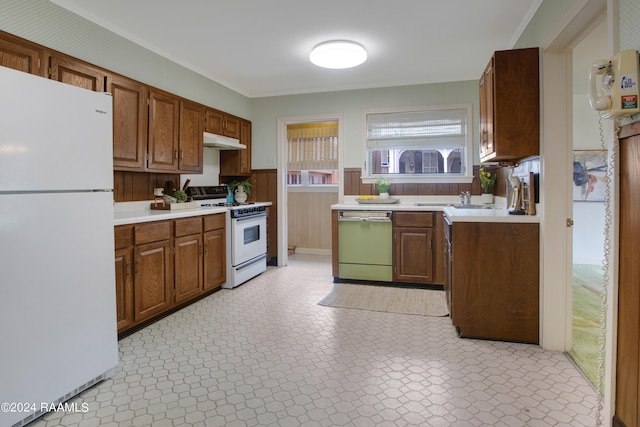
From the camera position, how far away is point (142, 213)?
3209 mm

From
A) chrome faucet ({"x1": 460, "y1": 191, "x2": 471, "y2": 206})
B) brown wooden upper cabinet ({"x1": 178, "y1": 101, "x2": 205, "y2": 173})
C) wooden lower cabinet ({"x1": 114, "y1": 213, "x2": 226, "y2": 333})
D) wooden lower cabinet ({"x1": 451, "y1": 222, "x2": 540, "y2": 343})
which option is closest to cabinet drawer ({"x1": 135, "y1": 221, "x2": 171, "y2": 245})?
wooden lower cabinet ({"x1": 114, "y1": 213, "x2": 226, "y2": 333})

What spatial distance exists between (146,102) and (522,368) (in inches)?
140

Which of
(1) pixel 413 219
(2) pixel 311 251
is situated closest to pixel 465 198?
(1) pixel 413 219

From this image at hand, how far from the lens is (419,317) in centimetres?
321

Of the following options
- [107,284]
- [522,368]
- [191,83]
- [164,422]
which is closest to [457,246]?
[522,368]

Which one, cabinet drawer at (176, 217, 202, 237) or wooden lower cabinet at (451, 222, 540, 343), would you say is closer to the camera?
wooden lower cabinet at (451, 222, 540, 343)

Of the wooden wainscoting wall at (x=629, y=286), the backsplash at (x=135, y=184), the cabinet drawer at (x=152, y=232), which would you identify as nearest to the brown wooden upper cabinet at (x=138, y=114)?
the backsplash at (x=135, y=184)

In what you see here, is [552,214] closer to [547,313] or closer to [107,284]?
[547,313]

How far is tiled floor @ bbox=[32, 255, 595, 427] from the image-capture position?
179 centimetres

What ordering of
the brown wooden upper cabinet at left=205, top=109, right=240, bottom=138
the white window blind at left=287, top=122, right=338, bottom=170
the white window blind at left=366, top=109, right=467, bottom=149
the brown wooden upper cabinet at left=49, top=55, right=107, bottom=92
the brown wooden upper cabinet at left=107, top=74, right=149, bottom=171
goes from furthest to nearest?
the white window blind at left=287, top=122, right=338, bottom=170 → the white window blind at left=366, top=109, right=467, bottom=149 → the brown wooden upper cabinet at left=205, top=109, right=240, bottom=138 → the brown wooden upper cabinet at left=107, top=74, right=149, bottom=171 → the brown wooden upper cabinet at left=49, top=55, right=107, bottom=92

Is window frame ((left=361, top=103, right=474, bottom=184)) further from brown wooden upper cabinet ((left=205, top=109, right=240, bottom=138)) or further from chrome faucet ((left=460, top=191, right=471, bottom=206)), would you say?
brown wooden upper cabinet ((left=205, top=109, right=240, bottom=138))

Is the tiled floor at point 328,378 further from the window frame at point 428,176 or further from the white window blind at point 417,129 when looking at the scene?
the white window blind at point 417,129

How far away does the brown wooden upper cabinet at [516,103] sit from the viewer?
101 inches

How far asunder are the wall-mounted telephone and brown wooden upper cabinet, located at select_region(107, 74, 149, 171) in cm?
310
